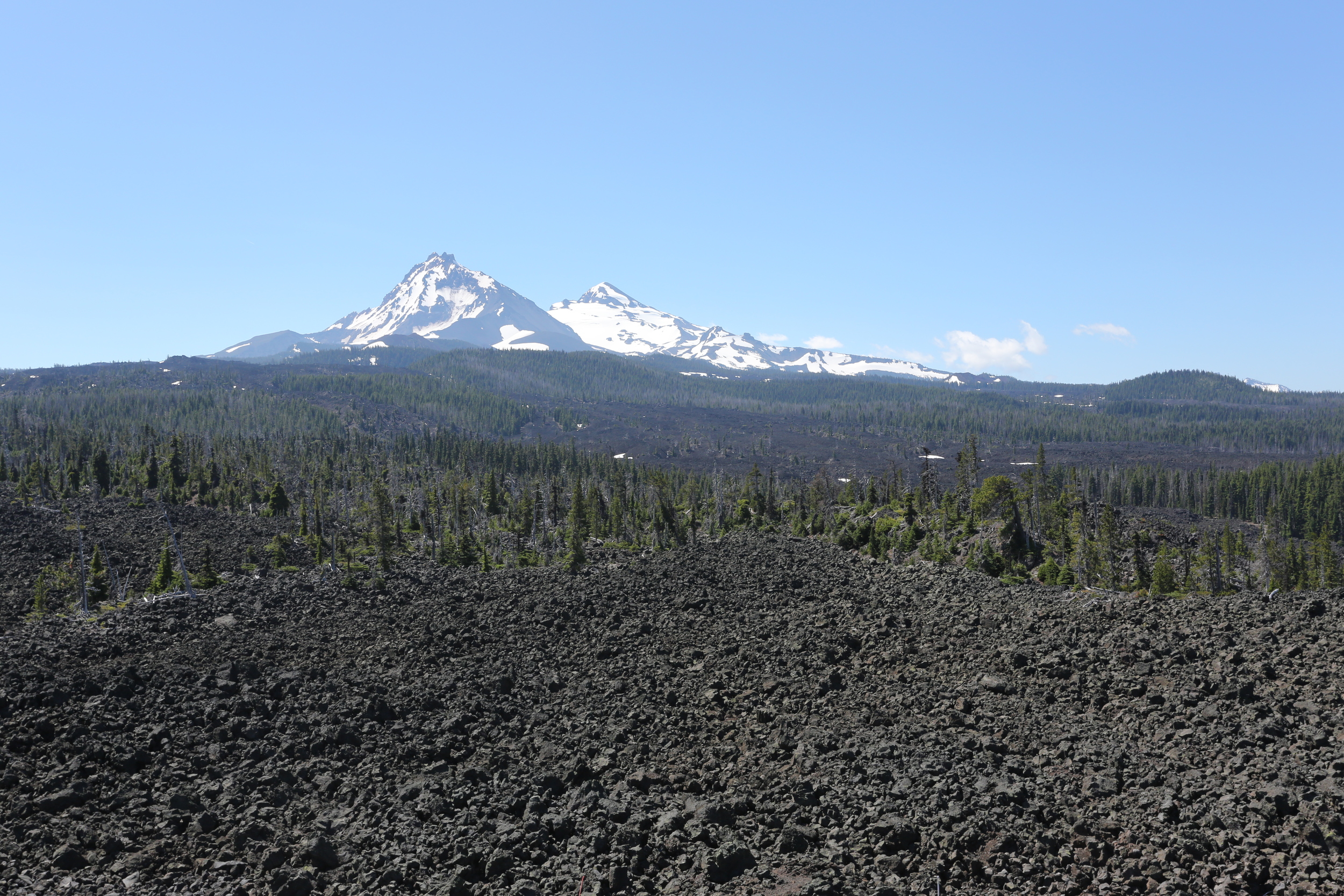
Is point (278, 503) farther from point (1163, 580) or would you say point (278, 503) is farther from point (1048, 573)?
point (1163, 580)

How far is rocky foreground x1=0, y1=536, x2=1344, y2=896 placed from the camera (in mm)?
A: 19344

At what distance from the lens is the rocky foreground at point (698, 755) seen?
19344mm

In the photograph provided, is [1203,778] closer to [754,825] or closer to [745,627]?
[754,825]

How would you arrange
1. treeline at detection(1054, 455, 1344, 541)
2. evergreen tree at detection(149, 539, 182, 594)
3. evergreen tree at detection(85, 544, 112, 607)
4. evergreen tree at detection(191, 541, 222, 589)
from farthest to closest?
treeline at detection(1054, 455, 1344, 541)
evergreen tree at detection(191, 541, 222, 589)
evergreen tree at detection(149, 539, 182, 594)
evergreen tree at detection(85, 544, 112, 607)

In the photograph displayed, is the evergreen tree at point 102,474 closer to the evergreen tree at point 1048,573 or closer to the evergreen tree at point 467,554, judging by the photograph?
the evergreen tree at point 467,554

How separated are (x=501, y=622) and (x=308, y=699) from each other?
16079mm

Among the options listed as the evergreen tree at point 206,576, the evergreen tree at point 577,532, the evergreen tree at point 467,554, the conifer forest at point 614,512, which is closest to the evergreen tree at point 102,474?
the conifer forest at point 614,512

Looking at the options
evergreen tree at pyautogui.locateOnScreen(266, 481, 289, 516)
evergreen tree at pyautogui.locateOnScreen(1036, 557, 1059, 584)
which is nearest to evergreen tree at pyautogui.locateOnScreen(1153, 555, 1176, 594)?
evergreen tree at pyautogui.locateOnScreen(1036, 557, 1059, 584)

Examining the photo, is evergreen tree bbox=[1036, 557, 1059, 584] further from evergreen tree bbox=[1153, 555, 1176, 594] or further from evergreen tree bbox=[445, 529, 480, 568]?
evergreen tree bbox=[445, 529, 480, 568]

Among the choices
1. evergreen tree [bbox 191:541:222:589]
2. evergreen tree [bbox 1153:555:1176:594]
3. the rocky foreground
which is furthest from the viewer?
evergreen tree [bbox 191:541:222:589]

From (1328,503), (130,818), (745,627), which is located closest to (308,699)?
(130,818)

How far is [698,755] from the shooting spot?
28500 millimetres

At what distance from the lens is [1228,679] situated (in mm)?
27078

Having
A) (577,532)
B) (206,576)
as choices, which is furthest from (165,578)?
(577,532)
